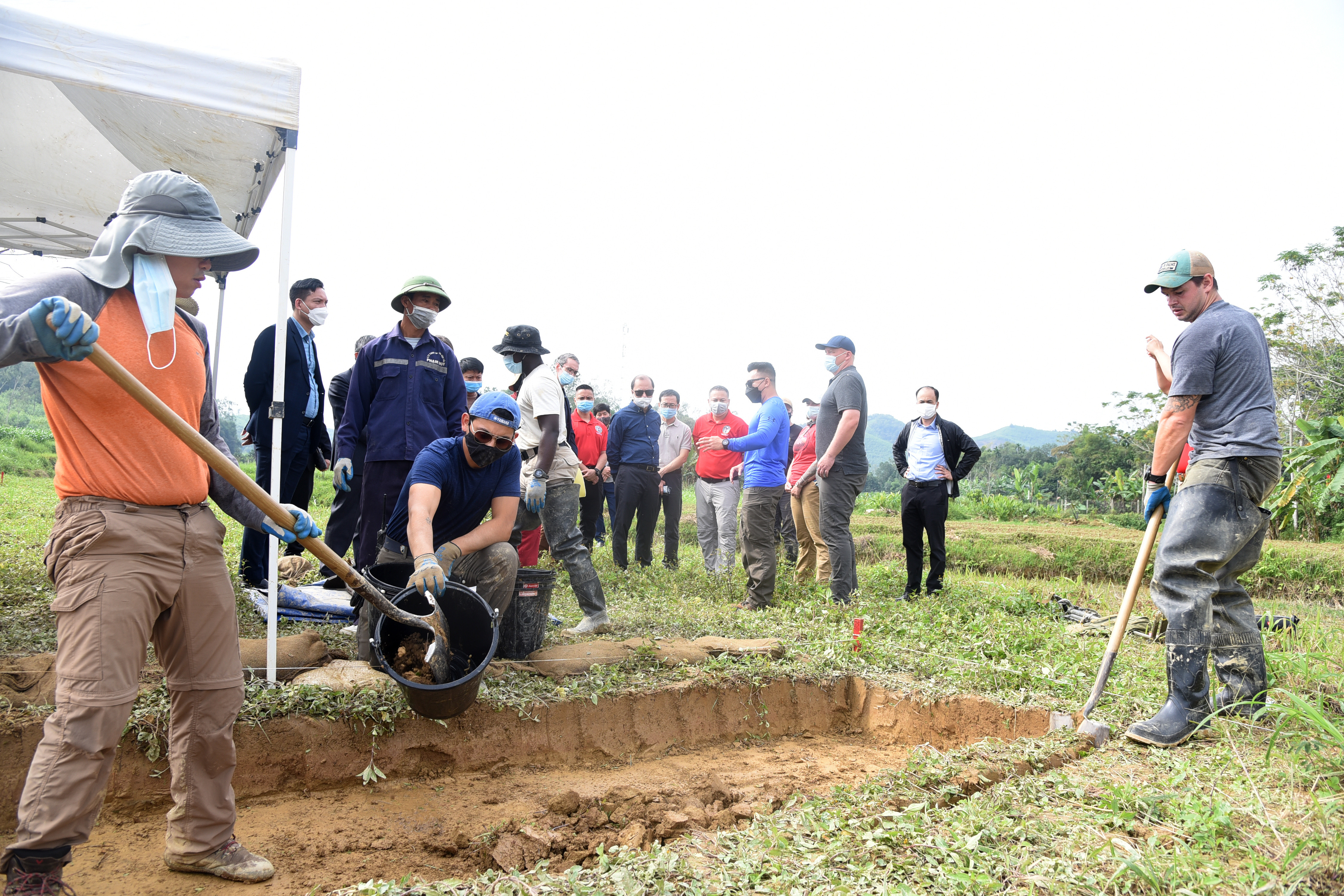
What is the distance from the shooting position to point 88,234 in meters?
5.66

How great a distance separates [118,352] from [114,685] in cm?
97

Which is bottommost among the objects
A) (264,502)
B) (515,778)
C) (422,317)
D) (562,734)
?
(515,778)

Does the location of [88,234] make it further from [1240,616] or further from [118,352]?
[1240,616]

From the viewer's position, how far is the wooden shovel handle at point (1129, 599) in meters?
3.54

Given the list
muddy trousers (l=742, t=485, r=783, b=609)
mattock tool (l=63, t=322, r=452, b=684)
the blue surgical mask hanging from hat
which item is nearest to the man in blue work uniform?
mattock tool (l=63, t=322, r=452, b=684)

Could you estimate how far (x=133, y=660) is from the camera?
2.19 meters

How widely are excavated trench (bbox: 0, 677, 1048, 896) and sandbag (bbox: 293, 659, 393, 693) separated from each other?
0.75 feet

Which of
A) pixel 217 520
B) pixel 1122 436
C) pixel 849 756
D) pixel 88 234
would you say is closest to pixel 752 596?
pixel 849 756

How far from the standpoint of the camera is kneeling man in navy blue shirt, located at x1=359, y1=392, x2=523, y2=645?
12.1ft

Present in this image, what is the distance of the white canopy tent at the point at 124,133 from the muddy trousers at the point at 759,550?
383 cm

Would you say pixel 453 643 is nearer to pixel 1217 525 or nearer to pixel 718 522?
pixel 1217 525

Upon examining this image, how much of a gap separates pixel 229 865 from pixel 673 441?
21.8 feet

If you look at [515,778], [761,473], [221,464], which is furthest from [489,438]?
[761,473]

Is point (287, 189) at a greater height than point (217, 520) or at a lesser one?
greater
